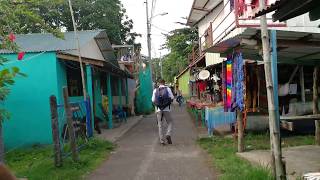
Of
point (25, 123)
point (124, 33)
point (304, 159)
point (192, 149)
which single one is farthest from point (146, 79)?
point (304, 159)

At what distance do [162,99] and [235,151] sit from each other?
3171 mm

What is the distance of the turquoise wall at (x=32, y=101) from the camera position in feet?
46.4

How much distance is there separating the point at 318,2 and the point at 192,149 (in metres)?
7.08

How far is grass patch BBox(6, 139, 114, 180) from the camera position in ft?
29.3

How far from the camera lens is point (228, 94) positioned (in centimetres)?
1162

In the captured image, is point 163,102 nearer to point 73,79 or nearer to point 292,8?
point 73,79

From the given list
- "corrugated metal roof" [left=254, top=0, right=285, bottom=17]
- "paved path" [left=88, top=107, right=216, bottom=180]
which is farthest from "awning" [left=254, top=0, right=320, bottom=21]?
"paved path" [left=88, top=107, right=216, bottom=180]

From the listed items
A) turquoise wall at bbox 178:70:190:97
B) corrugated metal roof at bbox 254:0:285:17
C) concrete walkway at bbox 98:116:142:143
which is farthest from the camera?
turquoise wall at bbox 178:70:190:97

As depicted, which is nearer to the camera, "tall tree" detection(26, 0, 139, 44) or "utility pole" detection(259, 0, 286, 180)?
"utility pole" detection(259, 0, 286, 180)

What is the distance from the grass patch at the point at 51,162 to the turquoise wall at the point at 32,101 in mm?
673

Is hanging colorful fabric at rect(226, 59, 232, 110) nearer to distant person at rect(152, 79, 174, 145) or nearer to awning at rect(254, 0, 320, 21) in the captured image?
distant person at rect(152, 79, 174, 145)

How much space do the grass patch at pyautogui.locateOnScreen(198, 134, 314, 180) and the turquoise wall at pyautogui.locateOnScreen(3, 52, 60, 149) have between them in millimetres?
4682

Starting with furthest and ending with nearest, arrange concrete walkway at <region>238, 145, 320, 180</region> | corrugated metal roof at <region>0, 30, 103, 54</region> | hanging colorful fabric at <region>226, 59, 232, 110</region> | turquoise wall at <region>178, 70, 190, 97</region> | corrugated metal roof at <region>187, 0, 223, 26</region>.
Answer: turquoise wall at <region>178, 70, 190, 97</region>
corrugated metal roof at <region>187, 0, 223, 26</region>
corrugated metal roof at <region>0, 30, 103, 54</region>
hanging colorful fabric at <region>226, 59, 232, 110</region>
concrete walkway at <region>238, 145, 320, 180</region>

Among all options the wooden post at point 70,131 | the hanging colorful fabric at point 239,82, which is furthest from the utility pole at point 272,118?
the wooden post at point 70,131
